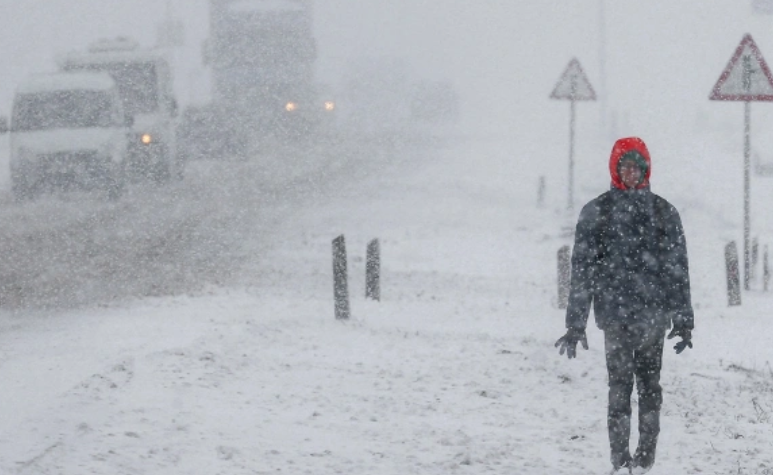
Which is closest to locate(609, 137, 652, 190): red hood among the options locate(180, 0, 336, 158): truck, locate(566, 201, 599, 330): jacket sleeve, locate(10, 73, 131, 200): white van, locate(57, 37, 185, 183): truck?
locate(566, 201, 599, 330): jacket sleeve

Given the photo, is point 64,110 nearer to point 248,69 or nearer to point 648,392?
point 248,69

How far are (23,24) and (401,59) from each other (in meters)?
22.0

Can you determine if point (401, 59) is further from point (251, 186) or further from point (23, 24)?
point (251, 186)

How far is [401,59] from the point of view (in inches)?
2506

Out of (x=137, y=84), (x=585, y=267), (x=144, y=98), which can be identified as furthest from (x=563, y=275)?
(x=137, y=84)

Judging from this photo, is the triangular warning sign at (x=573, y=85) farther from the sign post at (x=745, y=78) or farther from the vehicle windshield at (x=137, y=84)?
the vehicle windshield at (x=137, y=84)

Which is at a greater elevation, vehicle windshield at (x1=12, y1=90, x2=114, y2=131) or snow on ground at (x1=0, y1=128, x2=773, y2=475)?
vehicle windshield at (x1=12, y1=90, x2=114, y2=131)

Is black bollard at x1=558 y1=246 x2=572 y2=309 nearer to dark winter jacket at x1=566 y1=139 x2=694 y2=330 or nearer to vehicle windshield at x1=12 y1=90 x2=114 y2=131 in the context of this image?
dark winter jacket at x1=566 y1=139 x2=694 y2=330

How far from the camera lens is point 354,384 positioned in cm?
816

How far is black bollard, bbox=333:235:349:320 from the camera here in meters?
10.5

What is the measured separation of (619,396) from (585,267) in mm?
727

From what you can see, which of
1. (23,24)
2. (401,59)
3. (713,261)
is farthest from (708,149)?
(23,24)

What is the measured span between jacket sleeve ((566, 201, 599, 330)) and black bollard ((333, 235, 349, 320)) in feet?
16.0

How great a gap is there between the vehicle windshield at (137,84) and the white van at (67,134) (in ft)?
4.56
